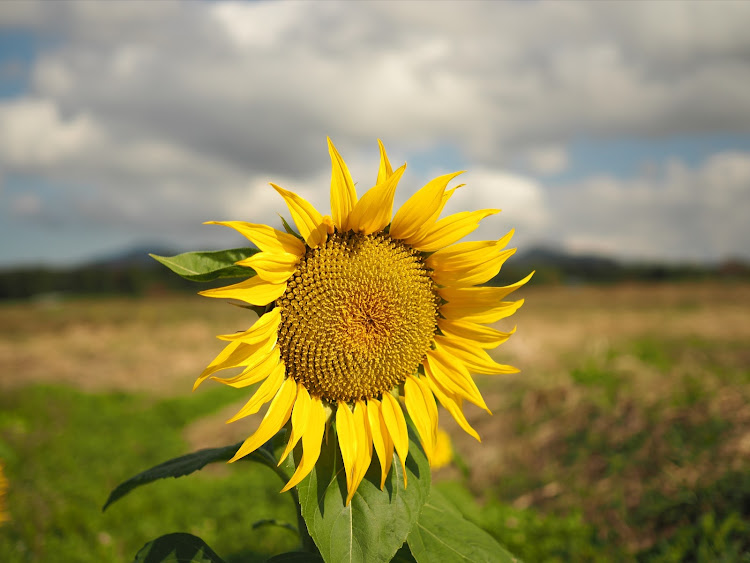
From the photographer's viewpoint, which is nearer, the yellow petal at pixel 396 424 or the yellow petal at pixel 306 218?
the yellow petal at pixel 306 218

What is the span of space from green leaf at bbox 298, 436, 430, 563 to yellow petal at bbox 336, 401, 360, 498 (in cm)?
4

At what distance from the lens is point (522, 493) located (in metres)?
4.54

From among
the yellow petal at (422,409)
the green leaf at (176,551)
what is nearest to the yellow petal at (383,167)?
the yellow petal at (422,409)

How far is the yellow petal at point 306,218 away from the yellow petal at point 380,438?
496 mm

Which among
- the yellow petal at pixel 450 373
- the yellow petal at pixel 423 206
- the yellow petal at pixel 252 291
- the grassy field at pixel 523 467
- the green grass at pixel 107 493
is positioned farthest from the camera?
the green grass at pixel 107 493

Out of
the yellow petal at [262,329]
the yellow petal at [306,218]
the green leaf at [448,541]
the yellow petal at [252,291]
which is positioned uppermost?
the yellow petal at [306,218]

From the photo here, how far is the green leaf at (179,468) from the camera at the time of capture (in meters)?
1.59

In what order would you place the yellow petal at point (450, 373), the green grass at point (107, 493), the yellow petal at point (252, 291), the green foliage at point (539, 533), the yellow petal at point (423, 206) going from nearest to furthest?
the yellow petal at point (252, 291) → the yellow petal at point (423, 206) → the yellow petal at point (450, 373) → the green foliage at point (539, 533) → the green grass at point (107, 493)

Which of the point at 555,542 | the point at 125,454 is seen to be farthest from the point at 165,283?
the point at 555,542

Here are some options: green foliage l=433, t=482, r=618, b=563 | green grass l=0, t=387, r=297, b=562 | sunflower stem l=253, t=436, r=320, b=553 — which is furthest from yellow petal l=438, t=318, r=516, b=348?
green foliage l=433, t=482, r=618, b=563

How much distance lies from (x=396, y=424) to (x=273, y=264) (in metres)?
0.57

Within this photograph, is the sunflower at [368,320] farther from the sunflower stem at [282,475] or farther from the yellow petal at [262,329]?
the sunflower stem at [282,475]

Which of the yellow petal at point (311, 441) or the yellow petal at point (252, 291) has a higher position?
the yellow petal at point (252, 291)

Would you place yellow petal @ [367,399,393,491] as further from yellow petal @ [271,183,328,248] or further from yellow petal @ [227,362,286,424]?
yellow petal @ [271,183,328,248]
